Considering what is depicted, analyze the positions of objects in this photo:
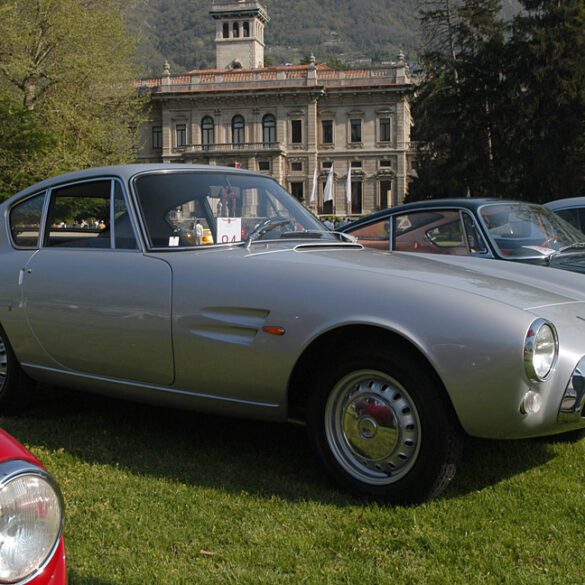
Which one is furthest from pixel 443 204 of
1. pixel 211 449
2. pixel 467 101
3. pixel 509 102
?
pixel 467 101

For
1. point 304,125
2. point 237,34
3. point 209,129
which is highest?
point 237,34

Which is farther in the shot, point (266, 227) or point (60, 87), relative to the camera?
point (60, 87)

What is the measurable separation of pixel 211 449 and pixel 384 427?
1.21m

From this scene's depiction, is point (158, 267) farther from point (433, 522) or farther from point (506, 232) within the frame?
point (506, 232)

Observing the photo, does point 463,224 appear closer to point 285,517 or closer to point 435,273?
point 435,273

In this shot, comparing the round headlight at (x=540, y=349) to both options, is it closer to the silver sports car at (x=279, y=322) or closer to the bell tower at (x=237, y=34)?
the silver sports car at (x=279, y=322)

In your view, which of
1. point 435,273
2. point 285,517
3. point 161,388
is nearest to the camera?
point 285,517

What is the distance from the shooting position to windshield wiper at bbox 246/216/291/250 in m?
4.00

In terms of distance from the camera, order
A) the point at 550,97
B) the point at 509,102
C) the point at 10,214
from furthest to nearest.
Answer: the point at 509,102, the point at 550,97, the point at 10,214

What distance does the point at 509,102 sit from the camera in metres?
36.2

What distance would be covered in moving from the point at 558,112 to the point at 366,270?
3482 cm

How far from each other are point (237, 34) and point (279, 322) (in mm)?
94826

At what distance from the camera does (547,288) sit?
12.4 ft

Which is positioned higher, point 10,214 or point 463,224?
point 10,214
